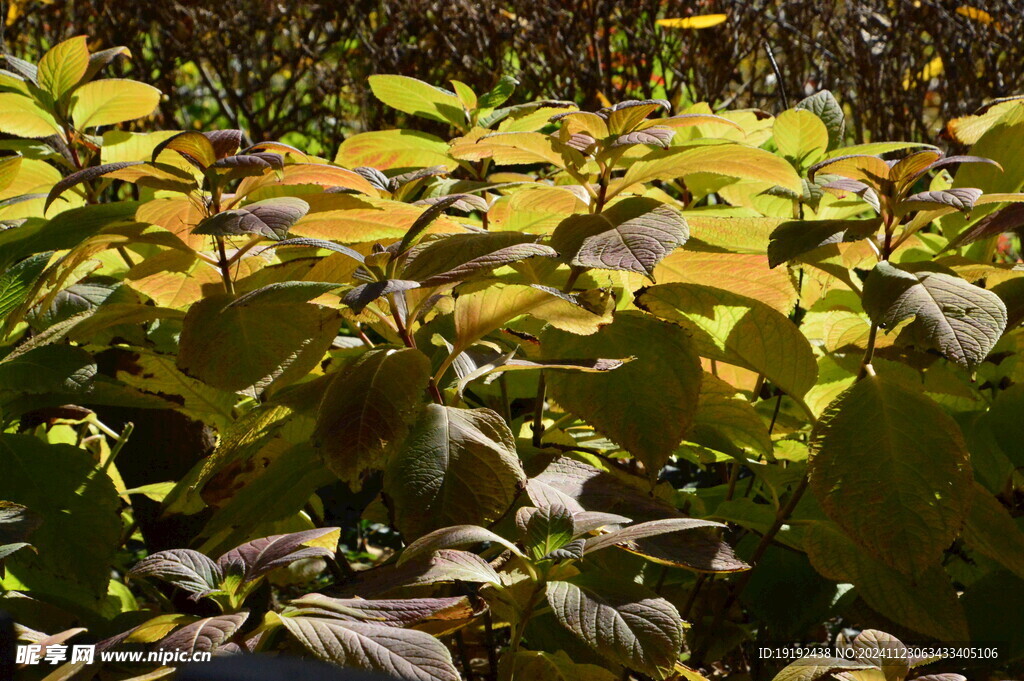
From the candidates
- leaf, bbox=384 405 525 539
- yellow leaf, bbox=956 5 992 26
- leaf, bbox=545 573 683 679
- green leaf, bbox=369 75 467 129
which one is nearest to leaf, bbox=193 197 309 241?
leaf, bbox=384 405 525 539

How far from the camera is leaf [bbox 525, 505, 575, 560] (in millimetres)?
878

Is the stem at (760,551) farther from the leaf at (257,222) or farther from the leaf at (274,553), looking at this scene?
the leaf at (257,222)

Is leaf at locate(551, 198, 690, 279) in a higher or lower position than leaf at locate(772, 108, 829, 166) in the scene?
higher

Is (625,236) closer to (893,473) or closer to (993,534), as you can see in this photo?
(893,473)

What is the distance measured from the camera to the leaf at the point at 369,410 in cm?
93

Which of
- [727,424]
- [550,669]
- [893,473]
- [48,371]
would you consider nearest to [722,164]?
[727,424]

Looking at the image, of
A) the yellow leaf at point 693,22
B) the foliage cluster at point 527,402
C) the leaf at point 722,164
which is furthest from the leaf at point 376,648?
the yellow leaf at point 693,22

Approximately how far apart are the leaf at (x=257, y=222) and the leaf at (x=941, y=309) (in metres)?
0.66

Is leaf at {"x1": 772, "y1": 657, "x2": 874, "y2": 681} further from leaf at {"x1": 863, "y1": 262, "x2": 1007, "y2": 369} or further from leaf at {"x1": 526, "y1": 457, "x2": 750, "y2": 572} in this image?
leaf at {"x1": 863, "y1": 262, "x2": 1007, "y2": 369}

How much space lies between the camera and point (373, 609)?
2.66 feet

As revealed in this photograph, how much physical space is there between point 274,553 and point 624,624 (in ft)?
1.06

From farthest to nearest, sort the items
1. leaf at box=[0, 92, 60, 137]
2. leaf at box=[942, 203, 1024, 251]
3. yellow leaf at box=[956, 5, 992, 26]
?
yellow leaf at box=[956, 5, 992, 26]
leaf at box=[0, 92, 60, 137]
leaf at box=[942, 203, 1024, 251]

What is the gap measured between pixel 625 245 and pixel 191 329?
20.3 inches

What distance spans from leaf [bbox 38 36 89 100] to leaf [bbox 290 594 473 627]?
3.87 feet
